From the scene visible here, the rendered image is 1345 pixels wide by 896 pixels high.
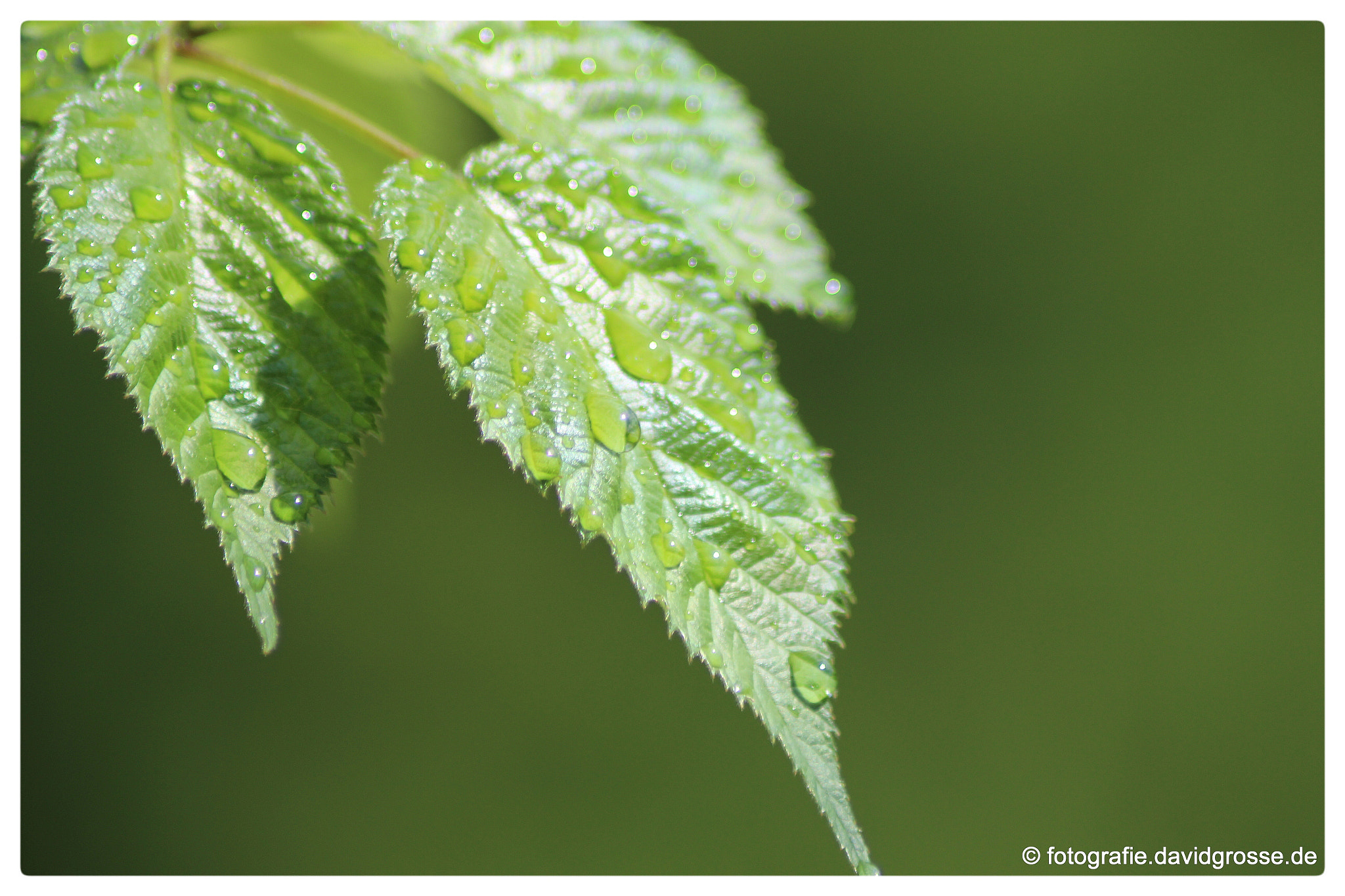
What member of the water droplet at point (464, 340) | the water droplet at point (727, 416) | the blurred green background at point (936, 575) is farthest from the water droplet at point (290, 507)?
the blurred green background at point (936, 575)

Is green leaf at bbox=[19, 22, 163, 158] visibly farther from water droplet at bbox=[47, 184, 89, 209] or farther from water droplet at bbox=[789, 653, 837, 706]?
water droplet at bbox=[789, 653, 837, 706]

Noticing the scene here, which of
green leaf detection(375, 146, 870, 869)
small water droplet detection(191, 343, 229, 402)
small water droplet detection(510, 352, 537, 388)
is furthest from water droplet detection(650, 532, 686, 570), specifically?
small water droplet detection(191, 343, 229, 402)

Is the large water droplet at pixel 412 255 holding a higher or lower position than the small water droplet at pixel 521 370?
higher

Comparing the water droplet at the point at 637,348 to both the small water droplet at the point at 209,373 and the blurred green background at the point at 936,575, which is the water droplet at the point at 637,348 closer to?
the small water droplet at the point at 209,373

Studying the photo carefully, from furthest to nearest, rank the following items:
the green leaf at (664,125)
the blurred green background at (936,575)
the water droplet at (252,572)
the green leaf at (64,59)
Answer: the blurred green background at (936,575), the green leaf at (664,125), the green leaf at (64,59), the water droplet at (252,572)

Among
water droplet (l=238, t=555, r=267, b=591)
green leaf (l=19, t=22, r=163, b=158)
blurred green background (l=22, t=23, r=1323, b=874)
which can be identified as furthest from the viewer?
blurred green background (l=22, t=23, r=1323, b=874)

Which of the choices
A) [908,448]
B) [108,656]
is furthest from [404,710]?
[908,448]

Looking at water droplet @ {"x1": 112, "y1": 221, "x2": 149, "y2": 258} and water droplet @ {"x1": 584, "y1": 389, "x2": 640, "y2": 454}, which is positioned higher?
water droplet @ {"x1": 112, "y1": 221, "x2": 149, "y2": 258}
